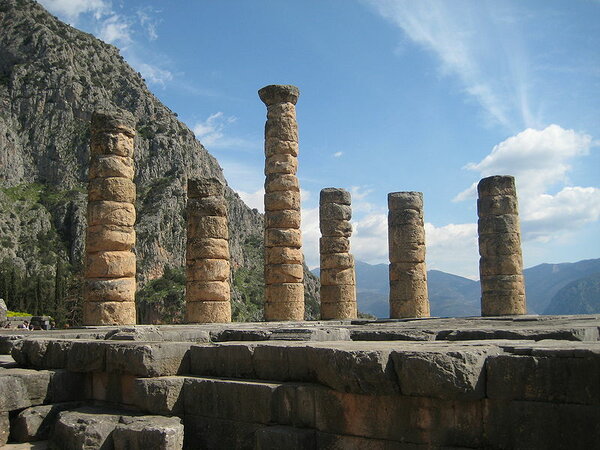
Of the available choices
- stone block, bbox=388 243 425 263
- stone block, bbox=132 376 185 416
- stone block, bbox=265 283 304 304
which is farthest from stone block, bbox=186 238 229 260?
stone block, bbox=132 376 185 416

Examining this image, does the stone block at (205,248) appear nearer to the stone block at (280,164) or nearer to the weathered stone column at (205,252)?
the weathered stone column at (205,252)

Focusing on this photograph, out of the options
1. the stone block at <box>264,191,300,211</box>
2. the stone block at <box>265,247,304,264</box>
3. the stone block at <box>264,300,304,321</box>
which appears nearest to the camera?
the stone block at <box>264,300,304,321</box>

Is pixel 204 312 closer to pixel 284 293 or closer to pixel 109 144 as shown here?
pixel 284 293

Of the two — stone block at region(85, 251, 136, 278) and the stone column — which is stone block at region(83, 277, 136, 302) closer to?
the stone column

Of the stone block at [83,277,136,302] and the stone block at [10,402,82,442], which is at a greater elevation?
the stone block at [83,277,136,302]

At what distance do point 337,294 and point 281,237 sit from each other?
134 inches

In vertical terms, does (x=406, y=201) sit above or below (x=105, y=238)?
above

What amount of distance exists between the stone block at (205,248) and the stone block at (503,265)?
840 centimetres

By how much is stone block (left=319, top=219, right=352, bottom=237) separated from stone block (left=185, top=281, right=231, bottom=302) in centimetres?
528

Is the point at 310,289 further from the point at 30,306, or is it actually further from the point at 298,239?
the point at 298,239

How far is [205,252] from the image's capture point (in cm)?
1720

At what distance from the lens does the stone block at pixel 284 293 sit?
740 inches

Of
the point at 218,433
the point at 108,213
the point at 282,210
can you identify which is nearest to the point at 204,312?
the point at 108,213

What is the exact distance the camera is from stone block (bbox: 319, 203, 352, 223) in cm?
2138
